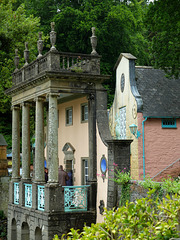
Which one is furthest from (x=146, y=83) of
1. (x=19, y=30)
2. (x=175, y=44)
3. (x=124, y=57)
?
(x=19, y=30)

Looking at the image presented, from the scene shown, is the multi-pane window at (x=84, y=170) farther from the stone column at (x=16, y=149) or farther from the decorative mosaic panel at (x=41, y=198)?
the stone column at (x=16, y=149)

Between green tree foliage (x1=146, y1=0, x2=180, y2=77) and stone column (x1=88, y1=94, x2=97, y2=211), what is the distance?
141 inches

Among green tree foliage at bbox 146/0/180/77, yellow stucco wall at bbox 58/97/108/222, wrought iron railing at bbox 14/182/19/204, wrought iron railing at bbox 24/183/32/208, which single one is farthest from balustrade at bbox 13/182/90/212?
green tree foliage at bbox 146/0/180/77

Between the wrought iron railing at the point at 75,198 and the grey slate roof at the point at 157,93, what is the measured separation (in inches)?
214

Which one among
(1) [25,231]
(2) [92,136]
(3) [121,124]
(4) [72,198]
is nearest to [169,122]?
(3) [121,124]

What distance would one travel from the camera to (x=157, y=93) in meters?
23.3

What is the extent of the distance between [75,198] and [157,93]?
25.1 ft

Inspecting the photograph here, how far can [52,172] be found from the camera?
17.9 m

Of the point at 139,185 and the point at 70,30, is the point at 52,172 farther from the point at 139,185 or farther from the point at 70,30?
the point at 70,30

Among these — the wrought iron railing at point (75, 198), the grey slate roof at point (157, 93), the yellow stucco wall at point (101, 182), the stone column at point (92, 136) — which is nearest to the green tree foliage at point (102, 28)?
the grey slate roof at point (157, 93)

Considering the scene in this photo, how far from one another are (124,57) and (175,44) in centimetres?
472

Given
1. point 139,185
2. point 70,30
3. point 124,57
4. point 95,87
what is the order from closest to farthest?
1. point 139,185
2. point 95,87
3. point 124,57
4. point 70,30

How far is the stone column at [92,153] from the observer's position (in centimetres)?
1830

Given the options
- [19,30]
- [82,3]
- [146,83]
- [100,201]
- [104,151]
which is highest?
[82,3]
